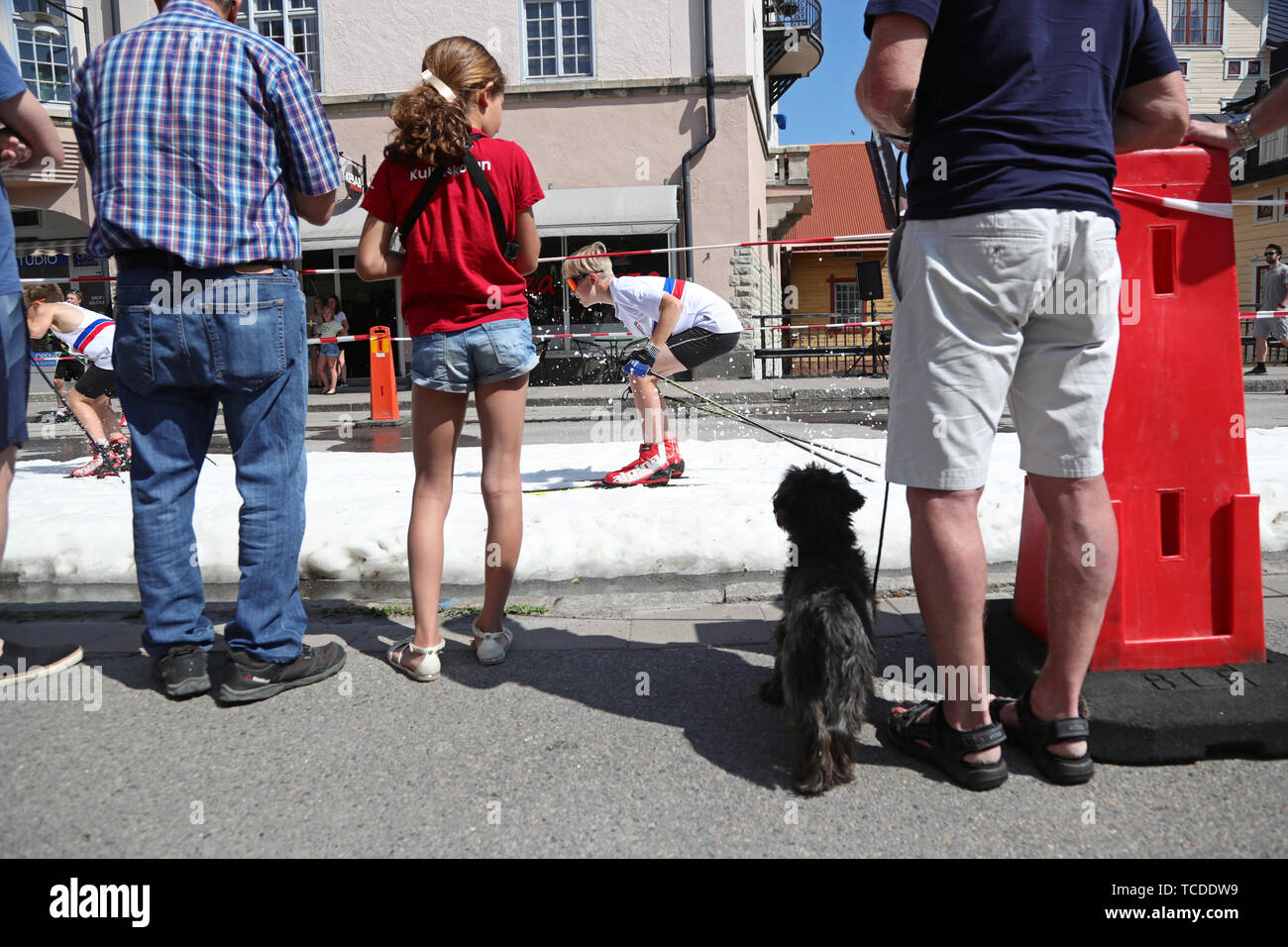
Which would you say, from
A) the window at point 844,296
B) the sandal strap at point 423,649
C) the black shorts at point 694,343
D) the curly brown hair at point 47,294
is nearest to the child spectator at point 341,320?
the curly brown hair at point 47,294

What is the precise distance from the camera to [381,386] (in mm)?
11672

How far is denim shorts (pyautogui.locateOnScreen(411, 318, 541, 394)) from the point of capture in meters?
2.80

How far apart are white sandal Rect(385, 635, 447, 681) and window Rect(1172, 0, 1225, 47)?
46065mm

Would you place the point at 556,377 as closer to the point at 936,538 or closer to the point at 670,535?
the point at 670,535

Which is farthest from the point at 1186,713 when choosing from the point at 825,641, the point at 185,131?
the point at 185,131

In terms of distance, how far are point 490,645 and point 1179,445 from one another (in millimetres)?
2128

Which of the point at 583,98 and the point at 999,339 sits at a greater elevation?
the point at 583,98

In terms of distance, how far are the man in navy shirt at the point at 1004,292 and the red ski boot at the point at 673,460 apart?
3.65m

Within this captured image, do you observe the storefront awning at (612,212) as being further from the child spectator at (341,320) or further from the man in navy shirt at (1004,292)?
the man in navy shirt at (1004,292)

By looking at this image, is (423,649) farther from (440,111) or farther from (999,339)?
(999,339)

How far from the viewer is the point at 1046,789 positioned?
2.12 meters

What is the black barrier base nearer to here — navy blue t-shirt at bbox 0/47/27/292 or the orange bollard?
navy blue t-shirt at bbox 0/47/27/292

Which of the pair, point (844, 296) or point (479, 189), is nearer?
point (479, 189)

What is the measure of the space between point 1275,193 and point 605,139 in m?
25.3
